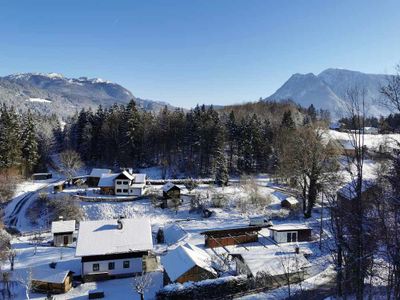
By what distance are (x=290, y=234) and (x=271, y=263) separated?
1109 cm

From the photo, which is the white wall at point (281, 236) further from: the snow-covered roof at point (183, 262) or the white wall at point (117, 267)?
the white wall at point (117, 267)

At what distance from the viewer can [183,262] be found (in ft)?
91.2

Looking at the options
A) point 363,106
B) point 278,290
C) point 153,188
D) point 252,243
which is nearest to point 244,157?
point 153,188

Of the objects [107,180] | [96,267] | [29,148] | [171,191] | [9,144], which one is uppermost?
[9,144]

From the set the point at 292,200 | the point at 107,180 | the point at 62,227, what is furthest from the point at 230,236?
the point at 107,180

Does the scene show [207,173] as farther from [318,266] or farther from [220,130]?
[318,266]

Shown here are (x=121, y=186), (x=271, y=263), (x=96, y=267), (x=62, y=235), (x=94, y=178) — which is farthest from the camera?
(x=94, y=178)

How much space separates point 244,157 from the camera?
67.6m

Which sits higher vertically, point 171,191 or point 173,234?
point 171,191

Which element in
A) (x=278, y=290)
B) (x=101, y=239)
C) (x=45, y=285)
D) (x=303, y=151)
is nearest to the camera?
(x=278, y=290)

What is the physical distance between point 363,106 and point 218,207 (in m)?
38.7

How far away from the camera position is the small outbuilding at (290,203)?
166 feet

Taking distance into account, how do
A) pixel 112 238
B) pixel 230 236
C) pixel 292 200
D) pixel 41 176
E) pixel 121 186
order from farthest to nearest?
1. pixel 41 176
2. pixel 121 186
3. pixel 292 200
4. pixel 230 236
5. pixel 112 238

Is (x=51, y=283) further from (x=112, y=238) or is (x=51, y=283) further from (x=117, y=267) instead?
(x=112, y=238)
